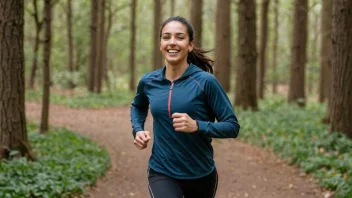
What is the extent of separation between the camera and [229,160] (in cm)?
1028

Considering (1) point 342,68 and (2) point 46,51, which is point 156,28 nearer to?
(2) point 46,51

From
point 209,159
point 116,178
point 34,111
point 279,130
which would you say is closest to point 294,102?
point 279,130

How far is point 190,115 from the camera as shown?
321 centimetres

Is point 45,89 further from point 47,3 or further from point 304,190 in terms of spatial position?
point 304,190

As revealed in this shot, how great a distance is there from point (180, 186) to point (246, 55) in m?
12.8

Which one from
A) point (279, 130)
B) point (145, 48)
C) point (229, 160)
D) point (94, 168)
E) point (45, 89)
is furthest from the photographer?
point (145, 48)

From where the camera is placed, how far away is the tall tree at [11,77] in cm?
720

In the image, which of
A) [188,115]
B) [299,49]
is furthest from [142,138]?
[299,49]

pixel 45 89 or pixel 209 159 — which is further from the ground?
pixel 209 159

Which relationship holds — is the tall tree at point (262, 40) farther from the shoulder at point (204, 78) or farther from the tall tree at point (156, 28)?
the shoulder at point (204, 78)

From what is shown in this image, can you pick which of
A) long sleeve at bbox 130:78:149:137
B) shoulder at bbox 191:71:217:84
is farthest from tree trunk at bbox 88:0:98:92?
shoulder at bbox 191:71:217:84

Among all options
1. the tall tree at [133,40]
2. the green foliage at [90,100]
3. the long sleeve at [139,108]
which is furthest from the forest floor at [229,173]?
the tall tree at [133,40]

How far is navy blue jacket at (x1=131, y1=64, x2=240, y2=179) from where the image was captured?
322 centimetres

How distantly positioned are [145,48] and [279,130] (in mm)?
35023
